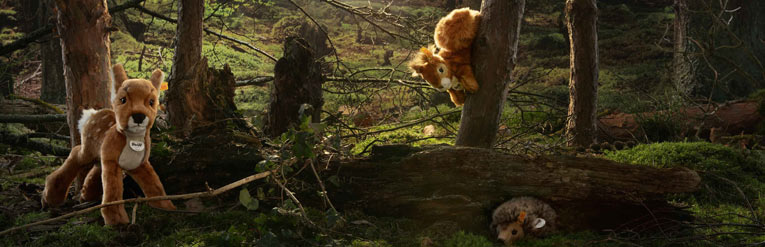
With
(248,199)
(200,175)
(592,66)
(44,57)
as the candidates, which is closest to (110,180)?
(200,175)

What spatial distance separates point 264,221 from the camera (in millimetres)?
2781

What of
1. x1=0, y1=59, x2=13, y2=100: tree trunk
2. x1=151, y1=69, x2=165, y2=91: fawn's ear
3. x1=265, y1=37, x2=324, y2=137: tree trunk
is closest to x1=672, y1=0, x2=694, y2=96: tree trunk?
x1=265, y1=37, x2=324, y2=137: tree trunk

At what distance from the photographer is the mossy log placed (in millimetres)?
3180

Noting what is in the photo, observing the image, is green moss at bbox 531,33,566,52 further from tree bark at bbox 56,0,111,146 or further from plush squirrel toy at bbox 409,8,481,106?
tree bark at bbox 56,0,111,146

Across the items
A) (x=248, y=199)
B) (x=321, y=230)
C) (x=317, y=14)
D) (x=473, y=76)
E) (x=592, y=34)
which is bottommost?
(x=321, y=230)

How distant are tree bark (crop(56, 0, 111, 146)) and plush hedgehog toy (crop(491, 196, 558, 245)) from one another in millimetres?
3239

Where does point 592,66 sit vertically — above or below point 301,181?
above

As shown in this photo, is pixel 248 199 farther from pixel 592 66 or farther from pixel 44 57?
pixel 44 57

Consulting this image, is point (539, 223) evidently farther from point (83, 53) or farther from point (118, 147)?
point (83, 53)

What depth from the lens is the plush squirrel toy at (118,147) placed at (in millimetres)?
2906

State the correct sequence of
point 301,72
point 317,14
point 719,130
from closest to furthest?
point 301,72
point 719,130
point 317,14

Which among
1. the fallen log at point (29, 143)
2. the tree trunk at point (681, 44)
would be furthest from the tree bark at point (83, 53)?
the tree trunk at point (681, 44)

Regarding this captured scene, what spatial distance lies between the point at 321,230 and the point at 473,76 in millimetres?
1767

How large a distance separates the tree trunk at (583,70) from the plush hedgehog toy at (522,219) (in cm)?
248
